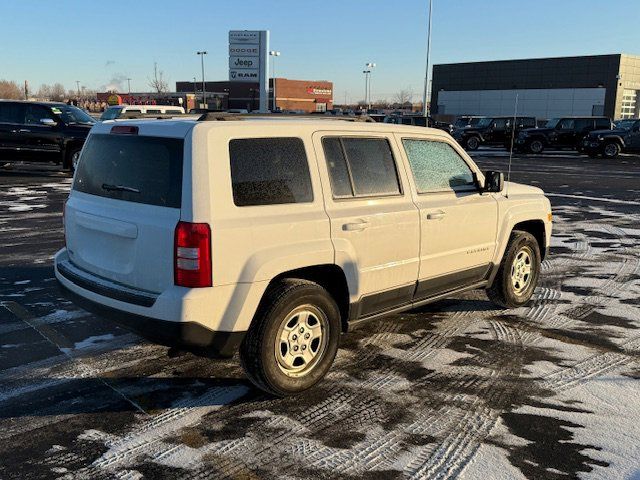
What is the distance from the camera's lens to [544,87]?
61.8 meters

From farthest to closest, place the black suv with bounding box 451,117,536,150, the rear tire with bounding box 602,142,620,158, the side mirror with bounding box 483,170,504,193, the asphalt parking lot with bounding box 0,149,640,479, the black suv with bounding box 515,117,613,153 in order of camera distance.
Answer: the black suv with bounding box 451,117,536,150, the black suv with bounding box 515,117,613,153, the rear tire with bounding box 602,142,620,158, the side mirror with bounding box 483,170,504,193, the asphalt parking lot with bounding box 0,149,640,479

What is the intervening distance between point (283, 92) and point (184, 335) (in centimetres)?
10203

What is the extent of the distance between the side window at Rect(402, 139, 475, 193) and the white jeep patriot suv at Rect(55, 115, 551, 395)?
18mm

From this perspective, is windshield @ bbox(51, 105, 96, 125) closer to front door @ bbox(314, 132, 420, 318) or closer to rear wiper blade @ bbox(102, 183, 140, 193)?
rear wiper blade @ bbox(102, 183, 140, 193)

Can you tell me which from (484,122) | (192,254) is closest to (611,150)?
(484,122)

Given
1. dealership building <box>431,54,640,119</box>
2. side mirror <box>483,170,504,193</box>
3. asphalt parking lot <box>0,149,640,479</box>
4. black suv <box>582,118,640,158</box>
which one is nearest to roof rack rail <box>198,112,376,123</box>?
side mirror <box>483,170,504,193</box>

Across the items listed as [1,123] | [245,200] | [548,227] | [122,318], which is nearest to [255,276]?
[245,200]

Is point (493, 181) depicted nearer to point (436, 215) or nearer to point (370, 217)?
point (436, 215)

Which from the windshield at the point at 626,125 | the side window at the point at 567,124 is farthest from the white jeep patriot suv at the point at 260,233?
the side window at the point at 567,124

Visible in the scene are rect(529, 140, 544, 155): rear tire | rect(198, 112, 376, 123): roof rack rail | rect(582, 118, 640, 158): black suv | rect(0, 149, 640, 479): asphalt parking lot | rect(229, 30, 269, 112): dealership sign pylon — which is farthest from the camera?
rect(229, 30, 269, 112): dealership sign pylon

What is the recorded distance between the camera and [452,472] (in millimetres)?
3121

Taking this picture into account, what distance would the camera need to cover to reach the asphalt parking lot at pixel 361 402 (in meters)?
3.21

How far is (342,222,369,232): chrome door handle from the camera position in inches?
160

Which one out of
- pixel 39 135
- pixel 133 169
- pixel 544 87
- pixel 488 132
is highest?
pixel 544 87
